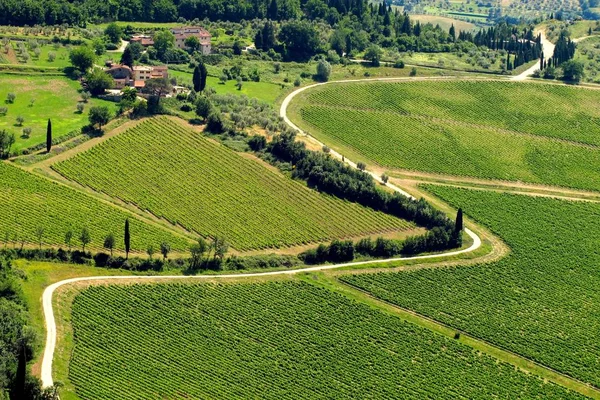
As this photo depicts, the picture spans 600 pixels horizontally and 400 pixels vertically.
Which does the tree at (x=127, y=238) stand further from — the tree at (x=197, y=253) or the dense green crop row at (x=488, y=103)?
the dense green crop row at (x=488, y=103)

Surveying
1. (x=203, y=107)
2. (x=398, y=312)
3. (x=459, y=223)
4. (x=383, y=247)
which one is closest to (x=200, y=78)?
(x=203, y=107)

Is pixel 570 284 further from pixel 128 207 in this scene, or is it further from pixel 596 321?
pixel 128 207

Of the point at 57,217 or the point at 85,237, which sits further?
the point at 57,217

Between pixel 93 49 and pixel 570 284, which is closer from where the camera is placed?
pixel 570 284

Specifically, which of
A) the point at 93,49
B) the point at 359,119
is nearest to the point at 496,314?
the point at 359,119

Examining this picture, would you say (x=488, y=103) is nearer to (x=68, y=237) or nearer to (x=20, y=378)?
(x=68, y=237)

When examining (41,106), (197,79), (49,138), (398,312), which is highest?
(197,79)

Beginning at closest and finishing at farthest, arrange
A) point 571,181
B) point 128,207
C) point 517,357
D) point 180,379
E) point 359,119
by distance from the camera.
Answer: point 180,379
point 517,357
point 128,207
point 571,181
point 359,119
